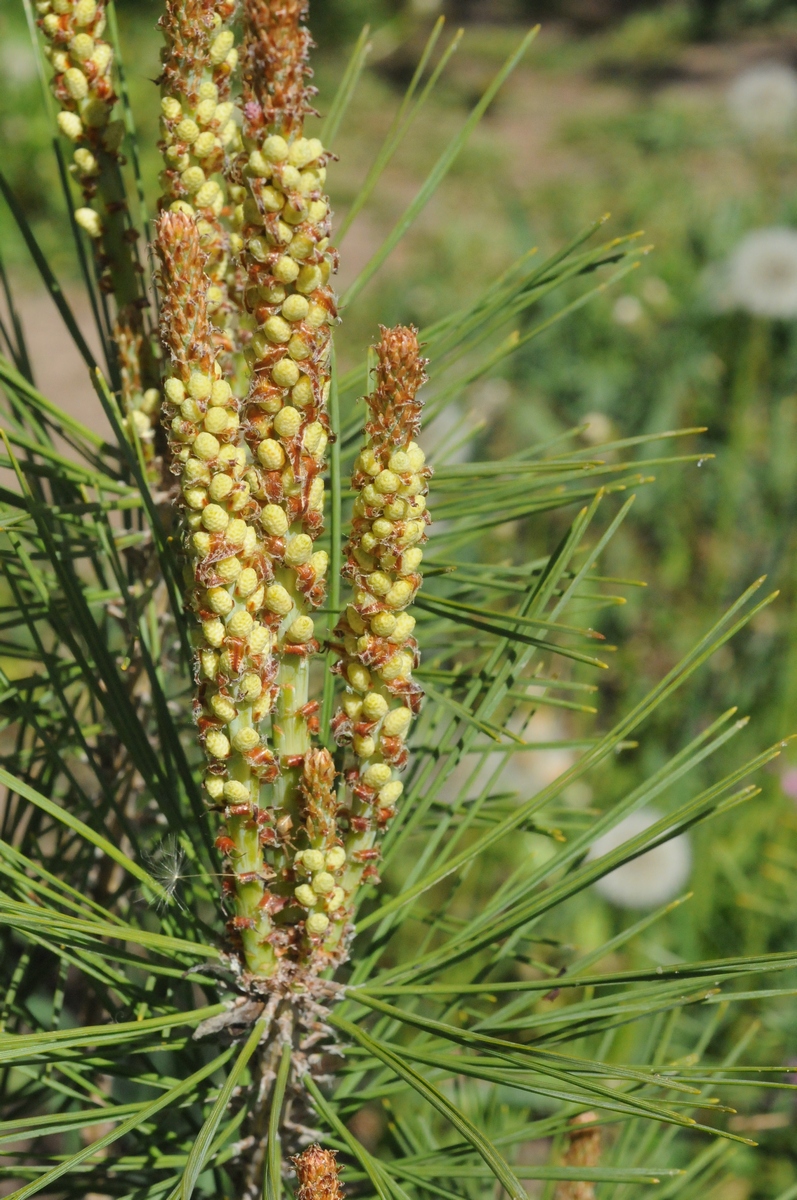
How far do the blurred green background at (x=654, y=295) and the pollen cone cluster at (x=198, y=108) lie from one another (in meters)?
0.20

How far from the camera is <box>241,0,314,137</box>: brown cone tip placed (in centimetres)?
38

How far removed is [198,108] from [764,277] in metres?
1.89

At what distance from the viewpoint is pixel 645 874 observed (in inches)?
63.4

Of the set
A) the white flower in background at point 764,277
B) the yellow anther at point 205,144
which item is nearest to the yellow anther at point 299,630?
the yellow anther at point 205,144

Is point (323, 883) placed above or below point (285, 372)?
below

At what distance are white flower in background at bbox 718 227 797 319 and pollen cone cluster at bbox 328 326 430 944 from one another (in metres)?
1.87

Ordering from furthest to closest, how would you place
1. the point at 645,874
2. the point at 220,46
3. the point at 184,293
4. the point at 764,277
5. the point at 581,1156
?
1. the point at 764,277
2. the point at 645,874
3. the point at 581,1156
4. the point at 220,46
5. the point at 184,293

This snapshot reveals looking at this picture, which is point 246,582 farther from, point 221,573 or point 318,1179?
point 318,1179

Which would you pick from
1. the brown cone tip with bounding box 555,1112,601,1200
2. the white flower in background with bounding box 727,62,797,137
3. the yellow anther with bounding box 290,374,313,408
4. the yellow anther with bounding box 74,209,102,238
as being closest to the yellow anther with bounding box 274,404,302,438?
the yellow anther with bounding box 290,374,313,408

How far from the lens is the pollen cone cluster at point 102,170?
0.54m

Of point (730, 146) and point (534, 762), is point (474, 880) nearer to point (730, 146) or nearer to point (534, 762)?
point (534, 762)

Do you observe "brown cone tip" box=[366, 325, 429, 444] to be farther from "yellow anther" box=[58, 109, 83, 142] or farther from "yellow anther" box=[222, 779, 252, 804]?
"yellow anther" box=[58, 109, 83, 142]

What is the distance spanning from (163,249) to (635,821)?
1.34 meters

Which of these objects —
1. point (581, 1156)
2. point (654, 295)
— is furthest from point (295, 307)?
point (654, 295)
